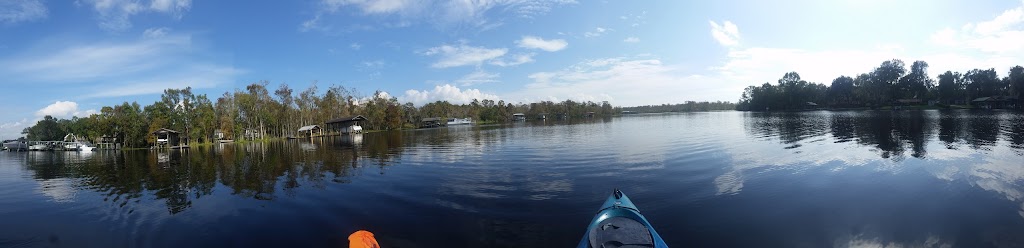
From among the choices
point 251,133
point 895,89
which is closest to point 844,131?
point 251,133

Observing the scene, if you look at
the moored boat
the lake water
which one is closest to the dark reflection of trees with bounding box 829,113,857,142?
the lake water

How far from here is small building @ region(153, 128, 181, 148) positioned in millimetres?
48322

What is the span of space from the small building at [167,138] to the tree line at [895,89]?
406ft

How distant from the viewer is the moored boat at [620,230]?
18.1 feet

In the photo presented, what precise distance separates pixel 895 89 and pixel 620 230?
12029cm

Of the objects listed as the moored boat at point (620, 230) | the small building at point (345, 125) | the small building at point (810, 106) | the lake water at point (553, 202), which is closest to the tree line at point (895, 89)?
the small building at point (810, 106)

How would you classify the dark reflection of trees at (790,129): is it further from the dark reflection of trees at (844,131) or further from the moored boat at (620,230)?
the moored boat at (620,230)

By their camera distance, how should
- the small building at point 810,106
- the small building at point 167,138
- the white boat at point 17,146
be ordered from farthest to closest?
1. the small building at point 810,106
2. the white boat at point 17,146
3. the small building at point 167,138

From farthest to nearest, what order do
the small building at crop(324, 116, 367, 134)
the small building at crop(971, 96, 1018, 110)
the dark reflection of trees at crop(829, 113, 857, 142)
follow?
1. the small building at crop(971, 96, 1018, 110)
2. the small building at crop(324, 116, 367, 134)
3. the dark reflection of trees at crop(829, 113, 857, 142)

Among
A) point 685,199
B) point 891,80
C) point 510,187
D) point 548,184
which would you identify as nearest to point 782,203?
point 685,199

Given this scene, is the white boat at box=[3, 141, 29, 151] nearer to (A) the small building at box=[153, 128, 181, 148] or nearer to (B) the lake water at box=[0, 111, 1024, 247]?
(A) the small building at box=[153, 128, 181, 148]

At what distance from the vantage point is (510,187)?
12266 mm

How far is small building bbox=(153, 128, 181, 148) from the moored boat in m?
58.5

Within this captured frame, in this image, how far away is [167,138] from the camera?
164 ft
